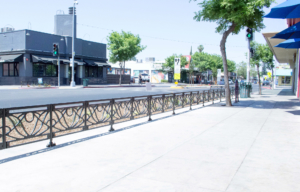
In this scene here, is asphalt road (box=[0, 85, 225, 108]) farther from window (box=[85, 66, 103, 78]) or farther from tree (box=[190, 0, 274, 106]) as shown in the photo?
window (box=[85, 66, 103, 78])

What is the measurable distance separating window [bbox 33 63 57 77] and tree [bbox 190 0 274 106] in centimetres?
2565

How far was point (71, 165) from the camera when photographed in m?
5.16

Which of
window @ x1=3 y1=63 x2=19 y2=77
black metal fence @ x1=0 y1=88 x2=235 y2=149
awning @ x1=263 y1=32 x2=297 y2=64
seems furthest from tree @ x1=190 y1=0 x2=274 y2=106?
window @ x1=3 y1=63 x2=19 y2=77

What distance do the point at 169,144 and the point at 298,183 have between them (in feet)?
10.6

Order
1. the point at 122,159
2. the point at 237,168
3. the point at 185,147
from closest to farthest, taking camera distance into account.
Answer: the point at 237,168 → the point at 122,159 → the point at 185,147

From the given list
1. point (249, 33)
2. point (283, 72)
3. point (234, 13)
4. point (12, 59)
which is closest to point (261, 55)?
point (249, 33)

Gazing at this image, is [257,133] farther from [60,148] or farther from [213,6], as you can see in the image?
[213,6]

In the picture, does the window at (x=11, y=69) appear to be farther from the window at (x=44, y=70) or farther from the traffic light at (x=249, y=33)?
the traffic light at (x=249, y=33)

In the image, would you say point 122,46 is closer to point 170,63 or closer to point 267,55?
point 267,55

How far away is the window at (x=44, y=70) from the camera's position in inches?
1384

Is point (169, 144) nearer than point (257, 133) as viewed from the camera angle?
Yes

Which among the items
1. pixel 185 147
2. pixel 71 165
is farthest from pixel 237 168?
pixel 71 165

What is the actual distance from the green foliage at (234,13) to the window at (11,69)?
2697 cm

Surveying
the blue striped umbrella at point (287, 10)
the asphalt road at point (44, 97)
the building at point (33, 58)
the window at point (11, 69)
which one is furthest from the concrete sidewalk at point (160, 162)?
the window at point (11, 69)
